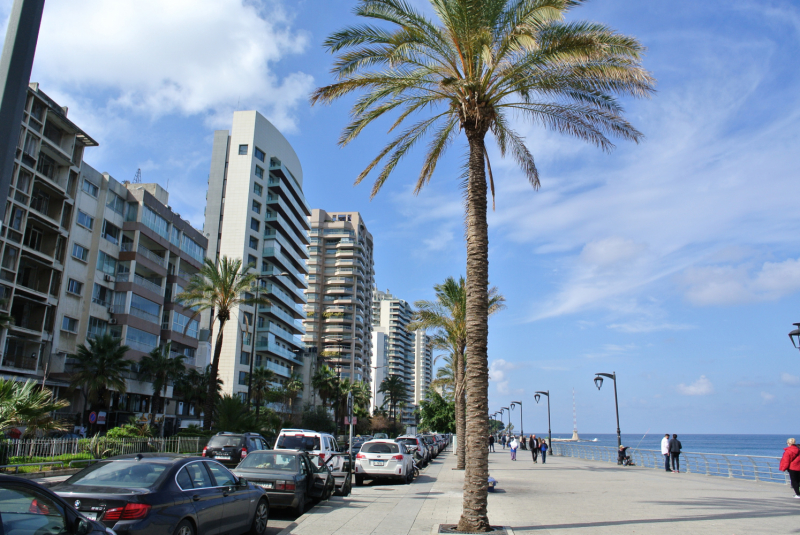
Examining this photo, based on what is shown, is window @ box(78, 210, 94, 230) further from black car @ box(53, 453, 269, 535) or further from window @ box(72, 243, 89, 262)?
black car @ box(53, 453, 269, 535)

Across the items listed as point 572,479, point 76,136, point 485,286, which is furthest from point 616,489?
point 76,136

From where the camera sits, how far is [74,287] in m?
41.4

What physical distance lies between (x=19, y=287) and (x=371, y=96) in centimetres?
3277

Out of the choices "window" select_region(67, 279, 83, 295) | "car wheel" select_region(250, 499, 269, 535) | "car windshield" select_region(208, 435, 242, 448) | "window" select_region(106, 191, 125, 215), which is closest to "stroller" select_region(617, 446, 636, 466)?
"car windshield" select_region(208, 435, 242, 448)

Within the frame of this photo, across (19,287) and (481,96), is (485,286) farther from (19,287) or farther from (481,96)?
(19,287)

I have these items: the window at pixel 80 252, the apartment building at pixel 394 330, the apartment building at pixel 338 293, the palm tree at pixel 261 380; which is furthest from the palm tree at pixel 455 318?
the apartment building at pixel 394 330

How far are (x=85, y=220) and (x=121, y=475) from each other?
40.5m

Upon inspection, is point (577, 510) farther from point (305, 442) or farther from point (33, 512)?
point (33, 512)

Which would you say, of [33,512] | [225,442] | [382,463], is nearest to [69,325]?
[225,442]

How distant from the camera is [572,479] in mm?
22219

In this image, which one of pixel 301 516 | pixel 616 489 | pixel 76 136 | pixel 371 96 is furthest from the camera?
pixel 76 136

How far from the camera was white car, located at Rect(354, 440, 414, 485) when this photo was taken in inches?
775

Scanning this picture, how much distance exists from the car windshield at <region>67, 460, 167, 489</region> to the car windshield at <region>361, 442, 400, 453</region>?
13340 mm

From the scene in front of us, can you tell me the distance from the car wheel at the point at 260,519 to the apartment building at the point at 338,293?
102409 mm
